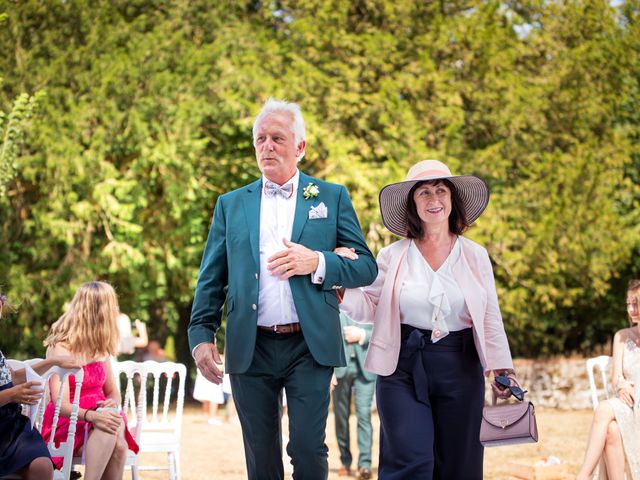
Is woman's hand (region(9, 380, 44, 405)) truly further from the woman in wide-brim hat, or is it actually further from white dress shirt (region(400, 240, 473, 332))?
white dress shirt (region(400, 240, 473, 332))

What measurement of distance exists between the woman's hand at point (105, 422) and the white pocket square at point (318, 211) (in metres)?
2.07

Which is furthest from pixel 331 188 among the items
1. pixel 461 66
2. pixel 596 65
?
pixel 596 65

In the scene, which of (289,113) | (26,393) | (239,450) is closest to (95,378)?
(26,393)

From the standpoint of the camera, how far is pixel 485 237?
577 inches

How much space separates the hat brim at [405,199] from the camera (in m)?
4.14

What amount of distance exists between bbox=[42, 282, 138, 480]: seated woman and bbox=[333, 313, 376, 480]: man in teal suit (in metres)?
3.23

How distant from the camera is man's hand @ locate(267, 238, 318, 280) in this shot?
10.9 ft

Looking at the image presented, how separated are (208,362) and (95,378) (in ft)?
6.32

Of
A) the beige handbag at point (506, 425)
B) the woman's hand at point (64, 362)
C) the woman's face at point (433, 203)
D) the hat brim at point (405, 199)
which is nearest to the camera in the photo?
the beige handbag at point (506, 425)

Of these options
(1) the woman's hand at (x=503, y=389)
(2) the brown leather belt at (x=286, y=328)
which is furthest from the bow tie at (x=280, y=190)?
(1) the woman's hand at (x=503, y=389)

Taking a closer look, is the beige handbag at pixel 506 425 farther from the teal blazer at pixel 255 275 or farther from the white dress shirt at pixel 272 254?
the white dress shirt at pixel 272 254

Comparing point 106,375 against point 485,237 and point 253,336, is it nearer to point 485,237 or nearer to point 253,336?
point 253,336

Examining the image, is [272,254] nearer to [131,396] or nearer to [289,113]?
[289,113]

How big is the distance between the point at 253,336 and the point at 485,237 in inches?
460
